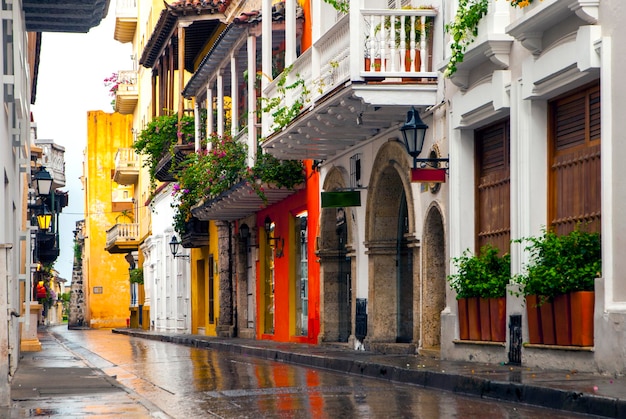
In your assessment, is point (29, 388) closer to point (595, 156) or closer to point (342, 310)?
point (595, 156)

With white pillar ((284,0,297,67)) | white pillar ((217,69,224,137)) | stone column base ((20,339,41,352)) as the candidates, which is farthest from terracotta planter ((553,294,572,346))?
white pillar ((217,69,224,137))

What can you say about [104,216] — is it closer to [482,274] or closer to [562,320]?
[482,274]

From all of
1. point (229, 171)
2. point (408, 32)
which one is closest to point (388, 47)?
point (408, 32)

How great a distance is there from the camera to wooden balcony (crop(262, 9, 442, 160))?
57.7 feet

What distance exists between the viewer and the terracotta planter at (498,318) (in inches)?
599

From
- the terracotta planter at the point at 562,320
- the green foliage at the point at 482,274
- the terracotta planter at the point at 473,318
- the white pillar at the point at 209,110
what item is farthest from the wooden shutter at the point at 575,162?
the white pillar at the point at 209,110

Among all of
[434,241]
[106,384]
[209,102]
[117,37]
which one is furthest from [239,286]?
[117,37]

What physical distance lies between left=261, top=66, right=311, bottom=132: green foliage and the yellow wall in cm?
4695

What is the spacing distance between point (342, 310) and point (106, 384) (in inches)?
390

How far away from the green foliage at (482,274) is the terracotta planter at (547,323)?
1.29 m

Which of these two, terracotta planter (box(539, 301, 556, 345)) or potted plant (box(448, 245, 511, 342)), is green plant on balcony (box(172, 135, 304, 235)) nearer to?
potted plant (box(448, 245, 511, 342))

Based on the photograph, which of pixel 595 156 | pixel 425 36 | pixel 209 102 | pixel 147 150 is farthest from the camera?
pixel 147 150

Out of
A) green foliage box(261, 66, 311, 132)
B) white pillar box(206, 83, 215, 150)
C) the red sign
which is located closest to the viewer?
the red sign

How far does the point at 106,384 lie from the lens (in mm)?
14305
